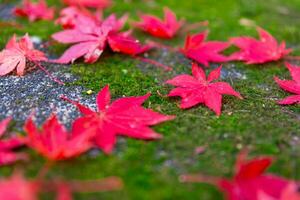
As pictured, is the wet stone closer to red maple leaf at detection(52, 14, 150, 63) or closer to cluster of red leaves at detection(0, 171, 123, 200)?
red maple leaf at detection(52, 14, 150, 63)

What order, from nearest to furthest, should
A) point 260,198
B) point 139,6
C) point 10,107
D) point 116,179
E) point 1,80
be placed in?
point 260,198, point 116,179, point 10,107, point 1,80, point 139,6

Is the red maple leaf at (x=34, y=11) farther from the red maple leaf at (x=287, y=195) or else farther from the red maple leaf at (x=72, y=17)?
the red maple leaf at (x=287, y=195)

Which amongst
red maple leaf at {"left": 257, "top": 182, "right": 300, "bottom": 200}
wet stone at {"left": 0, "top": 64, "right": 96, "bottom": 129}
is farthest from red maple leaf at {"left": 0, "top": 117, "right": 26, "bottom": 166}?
red maple leaf at {"left": 257, "top": 182, "right": 300, "bottom": 200}

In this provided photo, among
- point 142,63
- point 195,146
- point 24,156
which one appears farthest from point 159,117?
point 142,63

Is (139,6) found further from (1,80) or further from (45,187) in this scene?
(45,187)

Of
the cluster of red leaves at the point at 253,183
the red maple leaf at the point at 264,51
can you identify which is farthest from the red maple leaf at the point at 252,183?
the red maple leaf at the point at 264,51

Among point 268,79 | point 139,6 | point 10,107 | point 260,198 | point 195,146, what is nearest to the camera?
point 260,198
